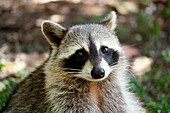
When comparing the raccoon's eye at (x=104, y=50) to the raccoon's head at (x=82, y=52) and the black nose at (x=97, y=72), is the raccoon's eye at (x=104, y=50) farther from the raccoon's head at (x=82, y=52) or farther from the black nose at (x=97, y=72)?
the black nose at (x=97, y=72)

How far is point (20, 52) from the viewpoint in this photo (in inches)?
304

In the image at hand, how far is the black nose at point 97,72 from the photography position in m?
3.90

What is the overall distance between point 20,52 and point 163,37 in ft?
14.4

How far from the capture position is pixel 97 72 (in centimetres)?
390

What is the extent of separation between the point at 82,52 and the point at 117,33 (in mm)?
4308

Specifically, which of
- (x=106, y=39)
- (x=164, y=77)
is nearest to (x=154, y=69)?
(x=164, y=77)

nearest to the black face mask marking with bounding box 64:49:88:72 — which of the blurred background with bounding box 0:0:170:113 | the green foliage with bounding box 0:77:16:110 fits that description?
the green foliage with bounding box 0:77:16:110

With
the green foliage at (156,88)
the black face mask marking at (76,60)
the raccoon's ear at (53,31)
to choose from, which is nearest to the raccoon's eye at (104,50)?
the black face mask marking at (76,60)

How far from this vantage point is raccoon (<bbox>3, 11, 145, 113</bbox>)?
13.6 ft

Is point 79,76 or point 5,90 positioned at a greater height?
point 79,76

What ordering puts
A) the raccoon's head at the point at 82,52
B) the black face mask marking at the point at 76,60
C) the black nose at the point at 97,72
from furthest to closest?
the black face mask marking at the point at 76,60 → the raccoon's head at the point at 82,52 → the black nose at the point at 97,72

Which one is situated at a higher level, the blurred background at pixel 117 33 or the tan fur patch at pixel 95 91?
the blurred background at pixel 117 33

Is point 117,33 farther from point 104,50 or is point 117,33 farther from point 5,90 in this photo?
point 104,50

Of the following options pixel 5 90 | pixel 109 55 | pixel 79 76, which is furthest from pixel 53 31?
pixel 5 90
